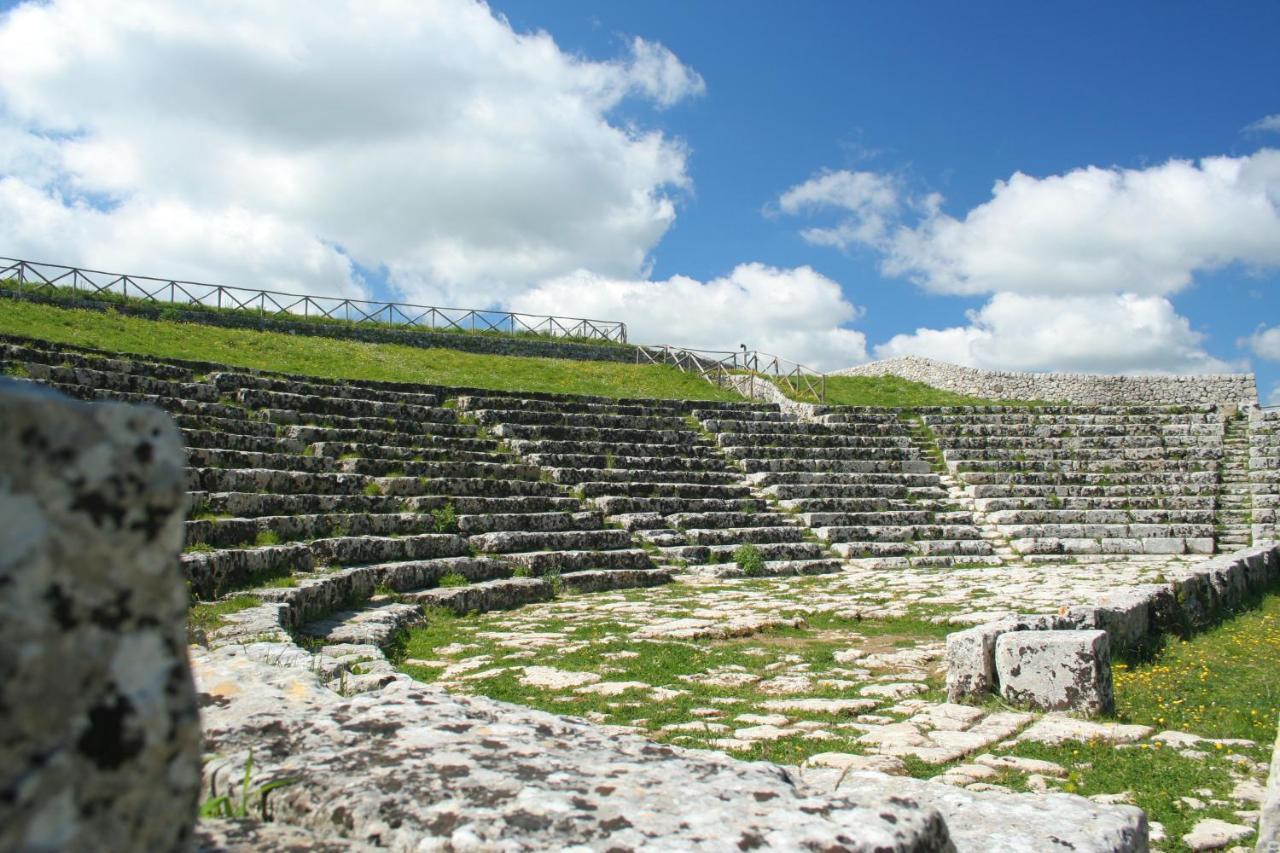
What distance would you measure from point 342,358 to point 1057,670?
20.6 m

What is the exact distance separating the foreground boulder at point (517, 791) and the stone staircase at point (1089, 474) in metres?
14.9

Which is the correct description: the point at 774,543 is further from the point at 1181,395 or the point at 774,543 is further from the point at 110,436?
the point at 1181,395

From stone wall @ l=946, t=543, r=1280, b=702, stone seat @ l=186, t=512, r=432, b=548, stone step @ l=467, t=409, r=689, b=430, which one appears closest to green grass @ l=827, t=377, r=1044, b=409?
stone step @ l=467, t=409, r=689, b=430

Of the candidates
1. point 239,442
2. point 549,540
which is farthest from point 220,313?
point 549,540

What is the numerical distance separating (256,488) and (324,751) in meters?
9.04

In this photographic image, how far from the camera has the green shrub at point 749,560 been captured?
43.0 ft

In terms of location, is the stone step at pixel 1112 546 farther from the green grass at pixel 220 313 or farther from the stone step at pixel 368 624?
the green grass at pixel 220 313

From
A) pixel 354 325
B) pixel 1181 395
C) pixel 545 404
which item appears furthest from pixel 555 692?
pixel 1181 395

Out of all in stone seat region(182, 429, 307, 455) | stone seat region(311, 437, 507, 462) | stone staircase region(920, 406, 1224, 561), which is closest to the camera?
stone seat region(182, 429, 307, 455)

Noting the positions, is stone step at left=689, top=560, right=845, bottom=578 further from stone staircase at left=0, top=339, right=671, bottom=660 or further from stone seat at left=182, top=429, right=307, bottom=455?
stone seat at left=182, top=429, right=307, bottom=455

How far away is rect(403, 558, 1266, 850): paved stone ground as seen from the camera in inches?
161

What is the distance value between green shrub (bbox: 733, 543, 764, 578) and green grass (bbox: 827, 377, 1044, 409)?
44.1 ft

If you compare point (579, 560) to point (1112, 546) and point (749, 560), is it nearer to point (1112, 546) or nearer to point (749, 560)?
point (749, 560)

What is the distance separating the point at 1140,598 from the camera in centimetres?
754
